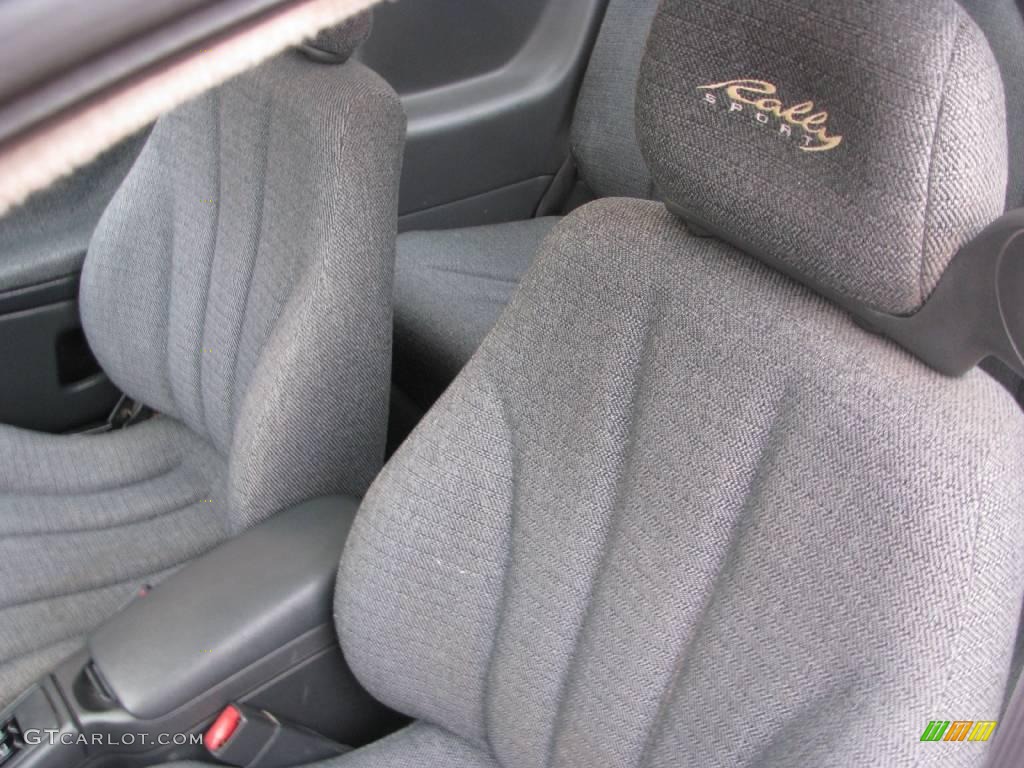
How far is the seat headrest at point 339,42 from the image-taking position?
1032 mm

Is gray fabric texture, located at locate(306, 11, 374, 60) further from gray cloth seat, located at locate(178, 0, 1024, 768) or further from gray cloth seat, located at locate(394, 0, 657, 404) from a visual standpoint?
gray cloth seat, located at locate(394, 0, 657, 404)

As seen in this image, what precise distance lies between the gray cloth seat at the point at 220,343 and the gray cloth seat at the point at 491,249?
13.6 inches

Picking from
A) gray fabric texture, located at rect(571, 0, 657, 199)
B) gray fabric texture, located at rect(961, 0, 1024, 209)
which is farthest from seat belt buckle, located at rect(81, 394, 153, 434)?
gray fabric texture, located at rect(961, 0, 1024, 209)

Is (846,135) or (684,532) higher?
(846,135)

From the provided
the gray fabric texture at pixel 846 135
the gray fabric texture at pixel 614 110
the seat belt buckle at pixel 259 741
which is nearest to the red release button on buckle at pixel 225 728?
the seat belt buckle at pixel 259 741

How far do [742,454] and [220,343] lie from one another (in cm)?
75

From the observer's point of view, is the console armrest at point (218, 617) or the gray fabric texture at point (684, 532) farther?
the console armrest at point (218, 617)

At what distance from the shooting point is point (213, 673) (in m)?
0.94

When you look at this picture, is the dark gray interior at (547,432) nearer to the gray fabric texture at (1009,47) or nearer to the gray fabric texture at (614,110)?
the gray fabric texture at (1009,47)

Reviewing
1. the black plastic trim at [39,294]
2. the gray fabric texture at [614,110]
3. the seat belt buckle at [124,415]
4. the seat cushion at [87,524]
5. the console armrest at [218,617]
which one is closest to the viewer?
the console armrest at [218,617]

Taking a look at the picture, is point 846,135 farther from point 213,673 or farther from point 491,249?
point 491,249

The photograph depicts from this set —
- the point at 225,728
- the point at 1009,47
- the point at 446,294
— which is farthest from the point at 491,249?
the point at 225,728

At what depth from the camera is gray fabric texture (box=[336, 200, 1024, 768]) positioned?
610mm

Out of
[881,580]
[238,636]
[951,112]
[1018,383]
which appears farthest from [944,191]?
[238,636]
